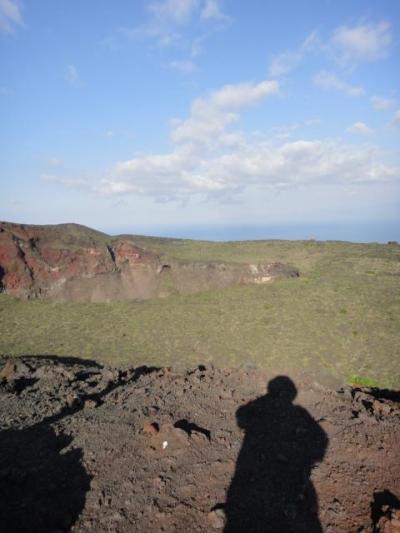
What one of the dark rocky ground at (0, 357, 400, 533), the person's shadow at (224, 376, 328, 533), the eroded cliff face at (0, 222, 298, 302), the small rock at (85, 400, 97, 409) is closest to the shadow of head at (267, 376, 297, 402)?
the dark rocky ground at (0, 357, 400, 533)

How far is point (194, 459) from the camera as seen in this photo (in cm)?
1177

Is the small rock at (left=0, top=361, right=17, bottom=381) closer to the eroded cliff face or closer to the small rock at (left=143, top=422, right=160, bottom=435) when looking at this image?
the small rock at (left=143, top=422, right=160, bottom=435)

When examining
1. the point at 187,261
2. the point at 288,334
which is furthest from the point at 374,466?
the point at 187,261

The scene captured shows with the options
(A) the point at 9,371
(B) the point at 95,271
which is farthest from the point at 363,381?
(B) the point at 95,271

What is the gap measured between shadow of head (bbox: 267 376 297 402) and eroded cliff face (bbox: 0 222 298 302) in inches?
683

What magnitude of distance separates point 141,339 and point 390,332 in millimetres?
18955

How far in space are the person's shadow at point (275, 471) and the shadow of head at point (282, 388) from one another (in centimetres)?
74

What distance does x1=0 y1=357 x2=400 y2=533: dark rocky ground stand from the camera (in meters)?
9.32

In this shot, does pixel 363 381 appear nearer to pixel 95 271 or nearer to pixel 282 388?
pixel 282 388

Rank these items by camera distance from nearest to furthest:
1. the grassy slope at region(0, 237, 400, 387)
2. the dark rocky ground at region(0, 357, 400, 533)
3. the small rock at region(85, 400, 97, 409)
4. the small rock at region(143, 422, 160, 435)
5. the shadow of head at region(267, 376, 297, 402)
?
1. the dark rocky ground at region(0, 357, 400, 533)
2. the small rock at region(143, 422, 160, 435)
3. the small rock at region(85, 400, 97, 409)
4. the shadow of head at region(267, 376, 297, 402)
5. the grassy slope at region(0, 237, 400, 387)

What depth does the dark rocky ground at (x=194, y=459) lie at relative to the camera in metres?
9.32

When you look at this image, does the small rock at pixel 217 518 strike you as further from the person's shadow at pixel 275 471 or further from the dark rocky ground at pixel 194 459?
the person's shadow at pixel 275 471

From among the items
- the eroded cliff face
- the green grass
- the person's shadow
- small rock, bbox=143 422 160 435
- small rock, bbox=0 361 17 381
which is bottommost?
the green grass

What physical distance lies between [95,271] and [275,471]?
30372mm
